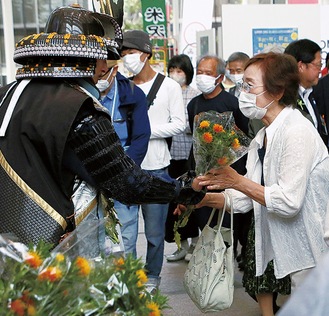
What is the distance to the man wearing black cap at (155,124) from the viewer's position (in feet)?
20.8

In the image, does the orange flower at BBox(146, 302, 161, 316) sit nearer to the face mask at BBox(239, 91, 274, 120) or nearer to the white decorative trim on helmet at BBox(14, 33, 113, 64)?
the white decorative trim on helmet at BBox(14, 33, 113, 64)

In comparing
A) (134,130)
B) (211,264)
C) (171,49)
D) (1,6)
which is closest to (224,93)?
(134,130)

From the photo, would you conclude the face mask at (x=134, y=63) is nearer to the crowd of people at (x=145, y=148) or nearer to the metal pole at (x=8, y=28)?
the crowd of people at (x=145, y=148)

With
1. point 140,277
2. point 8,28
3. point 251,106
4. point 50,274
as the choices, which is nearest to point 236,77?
point 251,106

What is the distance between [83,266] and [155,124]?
4.56 meters

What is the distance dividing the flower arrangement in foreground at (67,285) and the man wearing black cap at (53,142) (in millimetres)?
877

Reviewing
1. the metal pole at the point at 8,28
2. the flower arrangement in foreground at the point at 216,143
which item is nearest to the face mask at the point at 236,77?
the flower arrangement in foreground at the point at 216,143

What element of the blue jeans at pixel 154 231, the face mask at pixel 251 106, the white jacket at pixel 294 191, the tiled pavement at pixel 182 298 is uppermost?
the face mask at pixel 251 106

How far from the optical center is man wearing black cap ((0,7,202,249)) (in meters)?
2.98

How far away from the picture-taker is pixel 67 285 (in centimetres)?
192

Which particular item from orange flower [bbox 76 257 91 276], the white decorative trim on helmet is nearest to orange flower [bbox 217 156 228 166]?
the white decorative trim on helmet

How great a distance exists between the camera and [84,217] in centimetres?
314

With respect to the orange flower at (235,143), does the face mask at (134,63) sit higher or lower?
higher

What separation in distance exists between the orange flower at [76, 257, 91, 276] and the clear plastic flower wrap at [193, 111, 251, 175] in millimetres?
2275
